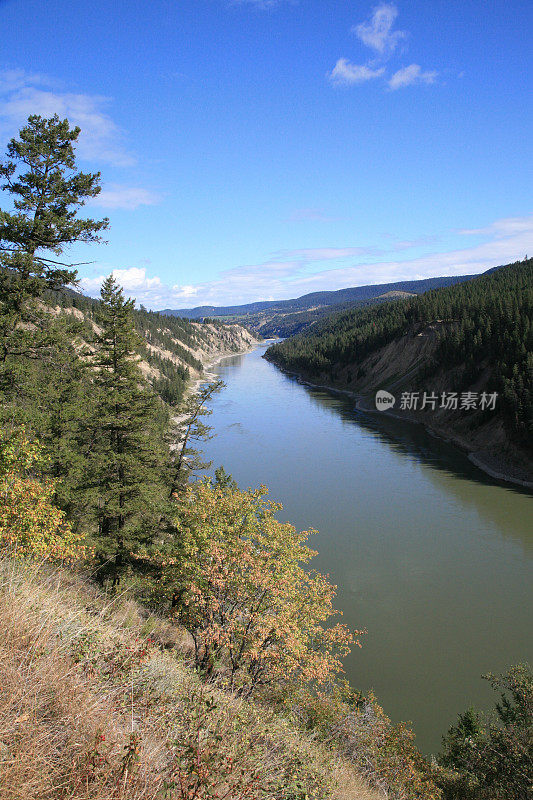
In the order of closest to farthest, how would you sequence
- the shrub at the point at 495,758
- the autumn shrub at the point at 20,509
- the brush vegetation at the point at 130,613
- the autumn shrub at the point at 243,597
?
the brush vegetation at the point at 130,613, the autumn shrub at the point at 20,509, the shrub at the point at 495,758, the autumn shrub at the point at 243,597

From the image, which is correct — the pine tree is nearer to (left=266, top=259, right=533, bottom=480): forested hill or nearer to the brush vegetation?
the brush vegetation

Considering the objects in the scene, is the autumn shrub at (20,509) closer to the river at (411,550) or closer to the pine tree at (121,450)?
the pine tree at (121,450)

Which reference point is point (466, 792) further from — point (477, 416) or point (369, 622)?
point (477, 416)

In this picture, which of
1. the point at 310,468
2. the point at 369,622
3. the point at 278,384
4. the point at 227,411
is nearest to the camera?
the point at 369,622

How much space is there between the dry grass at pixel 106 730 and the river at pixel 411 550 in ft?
41.7

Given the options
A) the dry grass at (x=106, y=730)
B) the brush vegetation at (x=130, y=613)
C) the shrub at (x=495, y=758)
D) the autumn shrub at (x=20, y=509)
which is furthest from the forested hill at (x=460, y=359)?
the dry grass at (x=106, y=730)

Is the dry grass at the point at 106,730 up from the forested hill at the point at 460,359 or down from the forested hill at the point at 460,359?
down

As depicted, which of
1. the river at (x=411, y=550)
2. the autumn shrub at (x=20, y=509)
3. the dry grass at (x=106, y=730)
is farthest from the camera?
the river at (x=411, y=550)

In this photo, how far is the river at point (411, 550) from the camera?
17219 mm

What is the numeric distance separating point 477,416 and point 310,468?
23454 millimetres

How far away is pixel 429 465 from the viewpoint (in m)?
46.0

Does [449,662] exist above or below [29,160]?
Result: below

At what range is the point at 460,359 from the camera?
64750mm

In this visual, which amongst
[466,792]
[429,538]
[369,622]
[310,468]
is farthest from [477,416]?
[466,792]
